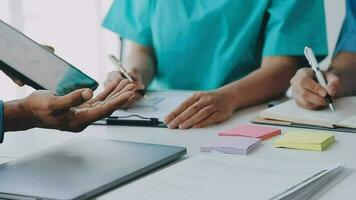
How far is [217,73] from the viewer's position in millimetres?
1483

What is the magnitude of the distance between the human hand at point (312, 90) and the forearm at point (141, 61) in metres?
0.45

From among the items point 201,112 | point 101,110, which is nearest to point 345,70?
point 201,112

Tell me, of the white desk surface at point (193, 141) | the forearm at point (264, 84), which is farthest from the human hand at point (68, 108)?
the forearm at point (264, 84)

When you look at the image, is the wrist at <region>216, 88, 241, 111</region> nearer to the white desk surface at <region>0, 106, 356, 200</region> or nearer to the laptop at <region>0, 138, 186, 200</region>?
the white desk surface at <region>0, 106, 356, 200</region>

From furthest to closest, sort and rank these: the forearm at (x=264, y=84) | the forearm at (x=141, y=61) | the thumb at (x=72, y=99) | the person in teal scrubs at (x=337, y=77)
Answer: the forearm at (x=141, y=61) < the forearm at (x=264, y=84) < the person in teal scrubs at (x=337, y=77) < the thumb at (x=72, y=99)

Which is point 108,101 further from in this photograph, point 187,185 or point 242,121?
point 242,121

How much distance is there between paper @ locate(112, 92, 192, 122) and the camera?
3.82 ft

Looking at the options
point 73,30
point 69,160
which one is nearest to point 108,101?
point 69,160

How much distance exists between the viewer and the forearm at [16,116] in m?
0.83

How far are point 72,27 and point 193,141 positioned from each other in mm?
1298

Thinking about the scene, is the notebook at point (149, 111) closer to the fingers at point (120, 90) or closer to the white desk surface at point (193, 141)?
the white desk surface at point (193, 141)

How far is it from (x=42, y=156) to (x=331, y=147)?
44 centimetres

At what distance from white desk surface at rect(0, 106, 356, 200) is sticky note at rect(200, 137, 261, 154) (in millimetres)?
12

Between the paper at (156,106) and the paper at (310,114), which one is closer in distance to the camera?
the paper at (310,114)
